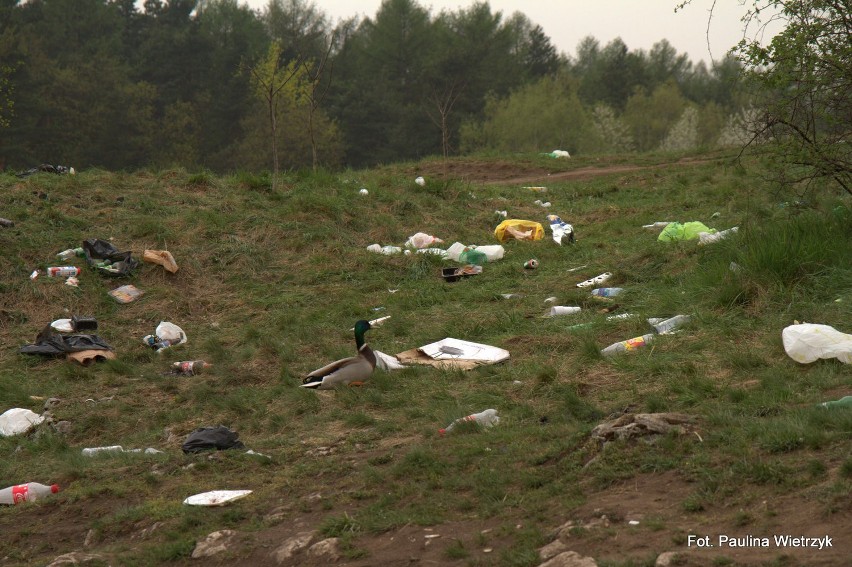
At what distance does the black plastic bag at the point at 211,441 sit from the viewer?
487cm

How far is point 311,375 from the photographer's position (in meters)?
5.82

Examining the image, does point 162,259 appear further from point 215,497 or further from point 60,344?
point 215,497

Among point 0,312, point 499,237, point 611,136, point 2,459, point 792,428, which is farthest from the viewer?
point 611,136

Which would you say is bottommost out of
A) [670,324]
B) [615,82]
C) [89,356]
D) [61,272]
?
[89,356]

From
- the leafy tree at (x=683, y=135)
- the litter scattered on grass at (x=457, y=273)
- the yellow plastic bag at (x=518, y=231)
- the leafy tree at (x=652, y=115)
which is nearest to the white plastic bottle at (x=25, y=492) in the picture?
the litter scattered on grass at (x=457, y=273)

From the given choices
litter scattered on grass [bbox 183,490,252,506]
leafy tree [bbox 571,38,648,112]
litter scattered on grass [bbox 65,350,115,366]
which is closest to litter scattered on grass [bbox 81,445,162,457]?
litter scattered on grass [bbox 183,490,252,506]

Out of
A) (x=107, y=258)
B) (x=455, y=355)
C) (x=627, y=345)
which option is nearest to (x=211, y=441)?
(x=455, y=355)

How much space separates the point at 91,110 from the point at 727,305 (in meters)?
31.3

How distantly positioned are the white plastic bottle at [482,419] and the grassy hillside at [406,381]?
0.07 metres

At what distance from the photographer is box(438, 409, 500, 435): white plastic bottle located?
4.52 m

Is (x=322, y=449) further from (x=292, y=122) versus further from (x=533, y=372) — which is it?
(x=292, y=122)

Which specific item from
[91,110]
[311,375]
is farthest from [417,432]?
[91,110]

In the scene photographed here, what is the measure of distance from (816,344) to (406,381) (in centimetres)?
242

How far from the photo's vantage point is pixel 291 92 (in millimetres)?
40219
